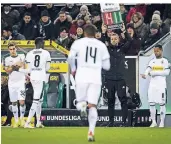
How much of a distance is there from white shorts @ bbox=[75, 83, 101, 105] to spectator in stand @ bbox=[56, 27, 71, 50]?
447 mm

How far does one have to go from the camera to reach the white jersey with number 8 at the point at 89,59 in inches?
498

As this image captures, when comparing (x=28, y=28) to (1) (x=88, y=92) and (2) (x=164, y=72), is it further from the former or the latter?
(2) (x=164, y=72)

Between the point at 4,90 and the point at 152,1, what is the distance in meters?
1.83

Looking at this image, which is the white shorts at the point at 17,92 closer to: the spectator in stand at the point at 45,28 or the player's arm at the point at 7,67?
the player's arm at the point at 7,67

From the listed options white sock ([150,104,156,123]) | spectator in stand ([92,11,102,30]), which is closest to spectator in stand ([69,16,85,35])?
spectator in stand ([92,11,102,30])

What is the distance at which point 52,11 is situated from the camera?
12914 mm

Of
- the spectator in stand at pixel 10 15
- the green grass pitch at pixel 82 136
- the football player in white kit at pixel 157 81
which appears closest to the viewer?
the green grass pitch at pixel 82 136

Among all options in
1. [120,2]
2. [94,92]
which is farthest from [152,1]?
[94,92]

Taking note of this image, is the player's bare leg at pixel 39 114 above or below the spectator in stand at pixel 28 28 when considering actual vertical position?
below

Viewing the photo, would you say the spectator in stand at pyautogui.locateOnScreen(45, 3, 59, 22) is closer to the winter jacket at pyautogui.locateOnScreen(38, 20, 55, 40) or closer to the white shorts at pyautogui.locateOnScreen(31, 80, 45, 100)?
the winter jacket at pyautogui.locateOnScreen(38, 20, 55, 40)

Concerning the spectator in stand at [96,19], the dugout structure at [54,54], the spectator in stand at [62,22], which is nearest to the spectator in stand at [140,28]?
the spectator in stand at [96,19]

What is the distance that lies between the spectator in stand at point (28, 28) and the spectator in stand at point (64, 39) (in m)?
0.27

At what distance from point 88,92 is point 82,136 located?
0.47 meters

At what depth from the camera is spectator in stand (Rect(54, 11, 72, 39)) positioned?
12906 millimetres
